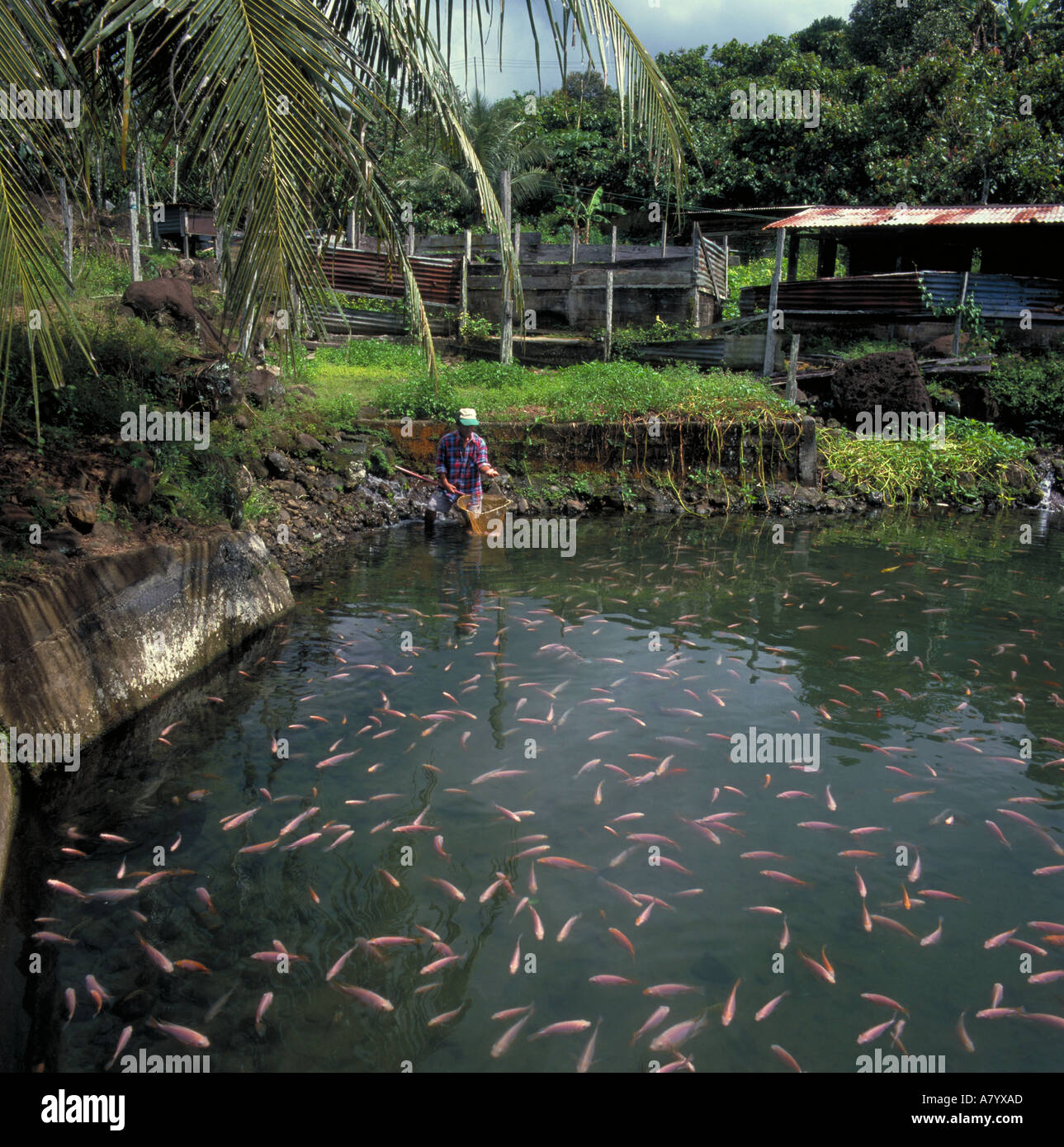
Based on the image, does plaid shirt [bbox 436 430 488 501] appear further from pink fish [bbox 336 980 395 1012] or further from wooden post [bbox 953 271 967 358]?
wooden post [bbox 953 271 967 358]

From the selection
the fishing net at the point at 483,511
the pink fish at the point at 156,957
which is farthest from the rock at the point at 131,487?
the fishing net at the point at 483,511

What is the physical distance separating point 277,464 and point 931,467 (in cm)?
1379

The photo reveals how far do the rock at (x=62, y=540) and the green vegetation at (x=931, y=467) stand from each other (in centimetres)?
1541

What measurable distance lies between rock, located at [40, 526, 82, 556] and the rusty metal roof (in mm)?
20655

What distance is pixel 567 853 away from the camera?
212 inches

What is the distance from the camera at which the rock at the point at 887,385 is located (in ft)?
63.8

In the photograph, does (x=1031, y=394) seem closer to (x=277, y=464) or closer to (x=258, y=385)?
(x=277, y=464)

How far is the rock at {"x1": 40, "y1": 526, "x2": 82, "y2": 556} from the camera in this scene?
6.80 m

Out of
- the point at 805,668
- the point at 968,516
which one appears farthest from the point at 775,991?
the point at 968,516

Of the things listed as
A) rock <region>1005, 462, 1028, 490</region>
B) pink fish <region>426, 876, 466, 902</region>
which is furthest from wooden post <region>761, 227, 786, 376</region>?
pink fish <region>426, 876, 466, 902</region>

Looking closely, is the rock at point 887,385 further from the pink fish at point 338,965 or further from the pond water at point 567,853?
the pink fish at point 338,965

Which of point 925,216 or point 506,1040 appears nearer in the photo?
point 506,1040

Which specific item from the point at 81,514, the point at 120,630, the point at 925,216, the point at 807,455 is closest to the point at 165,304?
the point at 81,514
